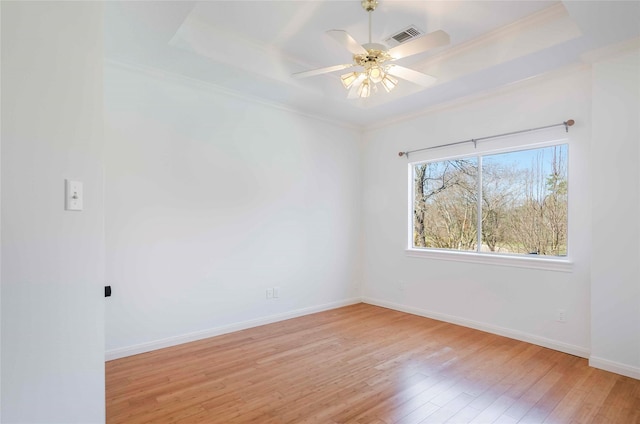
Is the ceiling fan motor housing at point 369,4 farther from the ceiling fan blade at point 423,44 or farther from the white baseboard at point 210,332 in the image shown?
the white baseboard at point 210,332

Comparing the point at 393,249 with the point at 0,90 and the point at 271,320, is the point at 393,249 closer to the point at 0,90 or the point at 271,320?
the point at 271,320

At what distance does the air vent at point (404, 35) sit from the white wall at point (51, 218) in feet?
7.76

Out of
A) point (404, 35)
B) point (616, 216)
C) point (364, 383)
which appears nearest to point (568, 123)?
point (616, 216)

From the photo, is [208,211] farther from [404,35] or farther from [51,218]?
[404,35]

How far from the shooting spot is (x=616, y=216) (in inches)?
104

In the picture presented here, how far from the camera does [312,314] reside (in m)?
4.27

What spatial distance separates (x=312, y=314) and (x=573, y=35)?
3842mm

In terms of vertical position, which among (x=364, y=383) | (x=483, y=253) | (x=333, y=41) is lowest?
(x=364, y=383)

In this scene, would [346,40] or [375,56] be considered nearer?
[346,40]

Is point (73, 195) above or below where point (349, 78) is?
below

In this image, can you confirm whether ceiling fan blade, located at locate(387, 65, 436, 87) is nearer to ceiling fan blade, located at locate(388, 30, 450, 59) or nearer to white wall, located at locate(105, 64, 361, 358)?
ceiling fan blade, located at locate(388, 30, 450, 59)

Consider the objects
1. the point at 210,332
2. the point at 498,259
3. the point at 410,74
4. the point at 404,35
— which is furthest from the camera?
the point at 498,259

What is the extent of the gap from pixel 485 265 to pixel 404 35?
100 inches

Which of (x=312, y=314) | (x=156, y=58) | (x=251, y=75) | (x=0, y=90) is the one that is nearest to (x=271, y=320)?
(x=312, y=314)
